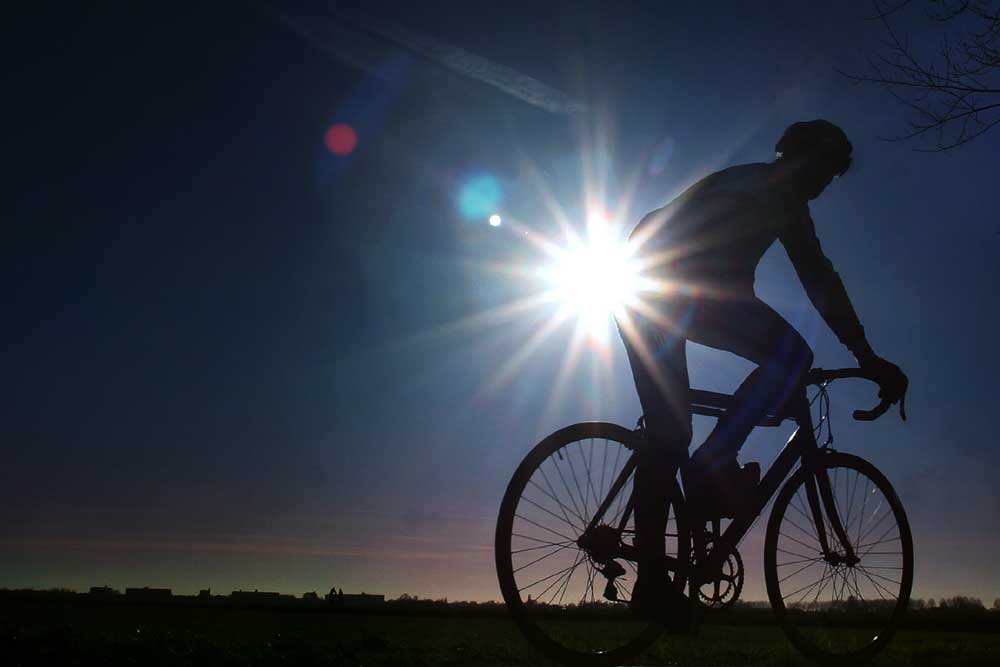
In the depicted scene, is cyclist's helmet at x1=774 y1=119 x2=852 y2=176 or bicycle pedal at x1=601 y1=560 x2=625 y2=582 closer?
bicycle pedal at x1=601 y1=560 x2=625 y2=582

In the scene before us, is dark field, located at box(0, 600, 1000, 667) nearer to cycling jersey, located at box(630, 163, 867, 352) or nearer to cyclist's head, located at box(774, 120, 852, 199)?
cycling jersey, located at box(630, 163, 867, 352)

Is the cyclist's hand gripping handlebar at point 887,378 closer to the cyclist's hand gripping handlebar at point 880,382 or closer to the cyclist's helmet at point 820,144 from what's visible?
the cyclist's hand gripping handlebar at point 880,382

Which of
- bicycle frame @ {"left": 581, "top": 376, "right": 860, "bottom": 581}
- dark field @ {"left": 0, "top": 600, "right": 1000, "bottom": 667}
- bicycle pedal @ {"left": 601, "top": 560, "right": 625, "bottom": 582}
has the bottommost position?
dark field @ {"left": 0, "top": 600, "right": 1000, "bottom": 667}

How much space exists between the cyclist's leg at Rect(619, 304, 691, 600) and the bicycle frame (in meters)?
0.07

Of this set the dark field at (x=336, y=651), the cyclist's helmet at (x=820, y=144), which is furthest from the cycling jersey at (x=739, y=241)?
the dark field at (x=336, y=651)

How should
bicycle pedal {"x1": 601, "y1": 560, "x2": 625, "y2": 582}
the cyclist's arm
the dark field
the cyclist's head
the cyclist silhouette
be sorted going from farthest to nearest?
1. the cyclist's head
2. the cyclist's arm
3. the cyclist silhouette
4. bicycle pedal {"x1": 601, "y1": 560, "x2": 625, "y2": 582}
5. the dark field

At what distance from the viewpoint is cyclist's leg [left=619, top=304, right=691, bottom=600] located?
399 cm

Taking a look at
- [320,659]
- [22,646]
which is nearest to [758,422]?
[320,659]

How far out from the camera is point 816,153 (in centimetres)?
433

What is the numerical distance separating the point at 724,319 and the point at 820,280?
0.58 metres

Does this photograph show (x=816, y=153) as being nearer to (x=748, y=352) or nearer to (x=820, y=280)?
(x=820, y=280)

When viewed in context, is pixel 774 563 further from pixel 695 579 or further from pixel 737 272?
pixel 737 272

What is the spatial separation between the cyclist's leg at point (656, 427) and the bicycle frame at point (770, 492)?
0.07 meters

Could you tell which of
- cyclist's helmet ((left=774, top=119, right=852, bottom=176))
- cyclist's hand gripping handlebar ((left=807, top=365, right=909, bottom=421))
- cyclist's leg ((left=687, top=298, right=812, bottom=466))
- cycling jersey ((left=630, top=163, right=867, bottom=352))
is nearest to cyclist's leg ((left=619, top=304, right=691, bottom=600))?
cyclist's leg ((left=687, top=298, right=812, bottom=466))
